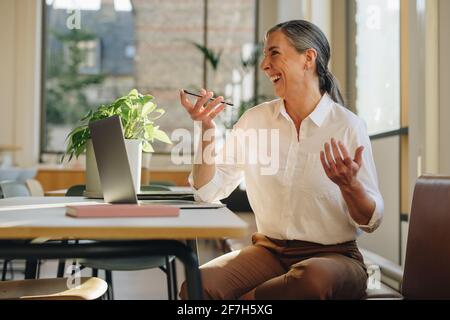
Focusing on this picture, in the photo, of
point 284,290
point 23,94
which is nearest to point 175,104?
point 23,94

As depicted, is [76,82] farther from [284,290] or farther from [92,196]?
[284,290]

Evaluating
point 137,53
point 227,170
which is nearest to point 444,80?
point 227,170

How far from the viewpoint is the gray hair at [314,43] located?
1.88 meters

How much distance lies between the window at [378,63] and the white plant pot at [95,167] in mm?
2001

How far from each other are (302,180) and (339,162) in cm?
37

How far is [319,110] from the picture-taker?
183 cm

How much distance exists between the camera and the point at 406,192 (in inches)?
128

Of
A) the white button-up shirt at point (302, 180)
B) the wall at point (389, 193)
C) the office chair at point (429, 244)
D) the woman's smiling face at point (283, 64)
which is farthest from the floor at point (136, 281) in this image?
the office chair at point (429, 244)

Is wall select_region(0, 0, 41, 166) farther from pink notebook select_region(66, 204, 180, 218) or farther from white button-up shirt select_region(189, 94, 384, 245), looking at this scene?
pink notebook select_region(66, 204, 180, 218)

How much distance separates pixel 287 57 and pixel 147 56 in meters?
5.42

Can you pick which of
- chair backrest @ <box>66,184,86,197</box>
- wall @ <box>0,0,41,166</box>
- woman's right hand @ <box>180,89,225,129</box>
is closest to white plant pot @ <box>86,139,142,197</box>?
woman's right hand @ <box>180,89,225,129</box>

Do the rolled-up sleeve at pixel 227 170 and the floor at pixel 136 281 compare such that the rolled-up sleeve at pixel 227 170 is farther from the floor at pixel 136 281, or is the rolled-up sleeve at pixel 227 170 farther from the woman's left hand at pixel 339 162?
the floor at pixel 136 281

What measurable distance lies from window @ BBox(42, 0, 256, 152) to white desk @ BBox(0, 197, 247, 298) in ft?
19.2

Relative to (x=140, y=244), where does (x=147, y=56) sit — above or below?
above
